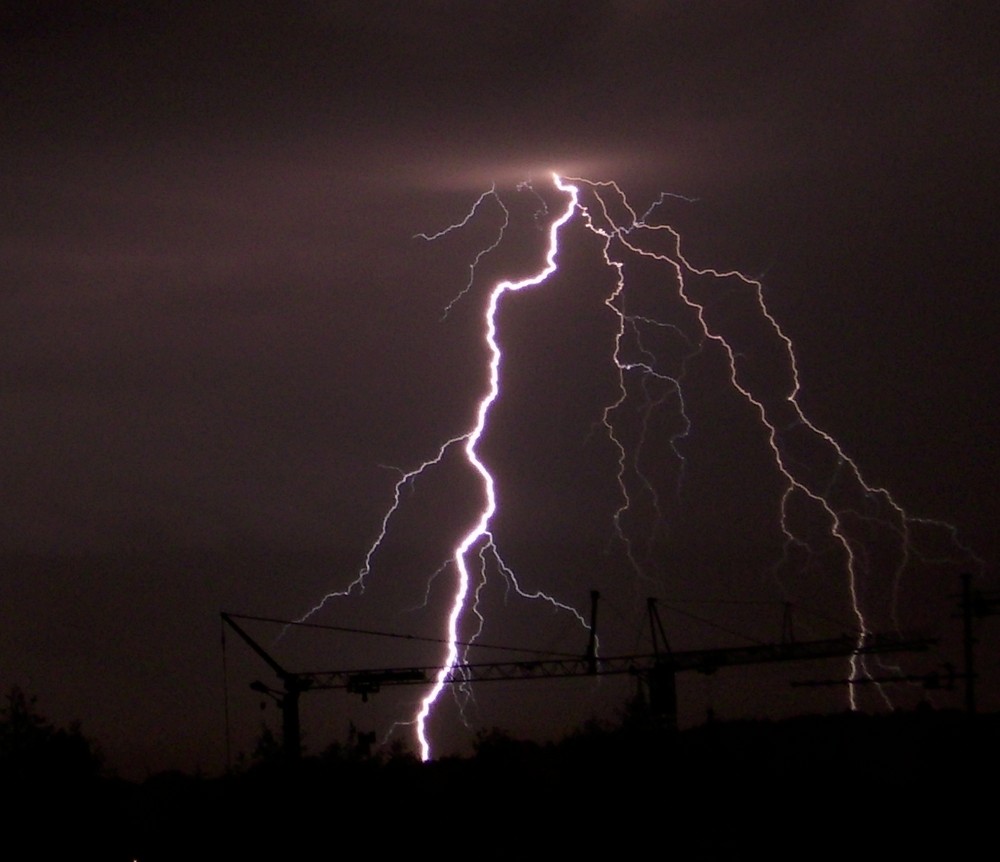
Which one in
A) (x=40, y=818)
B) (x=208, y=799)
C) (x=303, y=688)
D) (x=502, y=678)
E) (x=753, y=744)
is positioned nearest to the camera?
(x=40, y=818)

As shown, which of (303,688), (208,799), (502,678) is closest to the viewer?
(208,799)

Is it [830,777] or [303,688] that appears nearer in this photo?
[830,777]

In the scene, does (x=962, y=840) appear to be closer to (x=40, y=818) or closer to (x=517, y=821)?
(x=517, y=821)

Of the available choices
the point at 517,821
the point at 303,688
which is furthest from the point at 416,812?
the point at 303,688

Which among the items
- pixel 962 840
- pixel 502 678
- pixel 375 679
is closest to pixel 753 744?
pixel 962 840

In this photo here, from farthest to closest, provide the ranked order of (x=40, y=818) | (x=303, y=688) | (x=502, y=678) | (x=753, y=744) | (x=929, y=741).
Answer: (x=303, y=688)
(x=502, y=678)
(x=929, y=741)
(x=753, y=744)
(x=40, y=818)

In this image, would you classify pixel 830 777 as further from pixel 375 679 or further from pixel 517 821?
pixel 375 679
